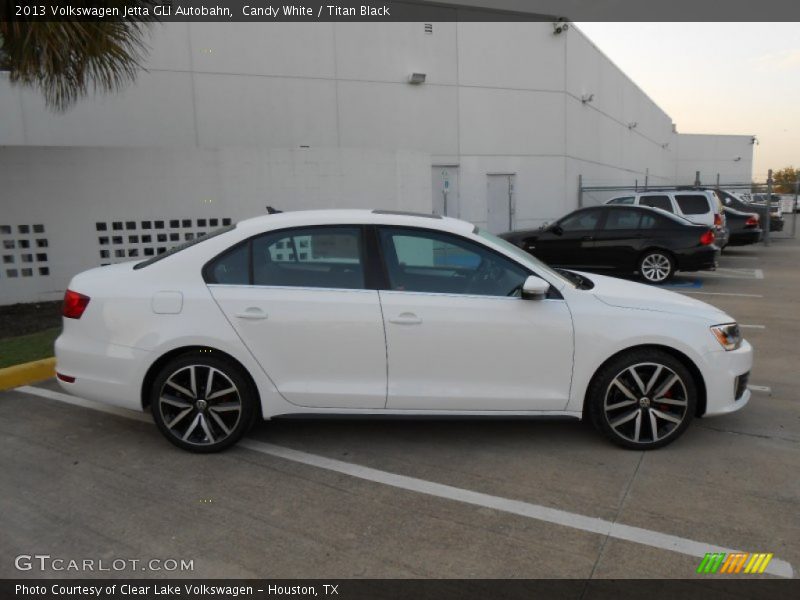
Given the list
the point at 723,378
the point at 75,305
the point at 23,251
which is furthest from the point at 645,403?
the point at 23,251

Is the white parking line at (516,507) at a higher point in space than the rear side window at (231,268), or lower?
lower

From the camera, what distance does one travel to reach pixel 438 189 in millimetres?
17672

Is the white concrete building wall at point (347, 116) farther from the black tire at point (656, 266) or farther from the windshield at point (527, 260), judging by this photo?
the windshield at point (527, 260)

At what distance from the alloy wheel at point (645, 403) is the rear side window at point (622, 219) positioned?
8269 millimetres

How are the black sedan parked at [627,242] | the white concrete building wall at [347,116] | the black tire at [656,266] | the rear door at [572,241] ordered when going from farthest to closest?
1. the rear door at [572,241]
2. the black tire at [656,266]
3. the black sedan parked at [627,242]
4. the white concrete building wall at [347,116]

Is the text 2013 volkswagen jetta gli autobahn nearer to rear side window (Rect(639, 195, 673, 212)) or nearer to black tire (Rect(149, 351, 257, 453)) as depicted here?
black tire (Rect(149, 351, 257, 453))

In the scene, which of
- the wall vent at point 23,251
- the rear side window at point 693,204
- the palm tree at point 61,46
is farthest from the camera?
the rear side window at point 693,204

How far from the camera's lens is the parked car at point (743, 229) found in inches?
641

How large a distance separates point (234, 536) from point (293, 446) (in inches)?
44.3

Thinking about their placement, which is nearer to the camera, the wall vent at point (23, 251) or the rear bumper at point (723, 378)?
the rear bumper at point (723, 378)

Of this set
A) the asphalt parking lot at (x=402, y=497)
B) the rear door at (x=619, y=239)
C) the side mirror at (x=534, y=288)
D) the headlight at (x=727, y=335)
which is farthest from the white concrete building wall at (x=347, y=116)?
the headlight at (x=727, y=335)

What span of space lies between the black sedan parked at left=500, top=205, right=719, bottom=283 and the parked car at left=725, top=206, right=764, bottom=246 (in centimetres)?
593

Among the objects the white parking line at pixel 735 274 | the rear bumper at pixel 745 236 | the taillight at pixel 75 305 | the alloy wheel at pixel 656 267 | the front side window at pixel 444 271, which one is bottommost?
the white parking line at pixel 735 274

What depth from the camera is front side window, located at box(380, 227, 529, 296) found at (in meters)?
4.06
